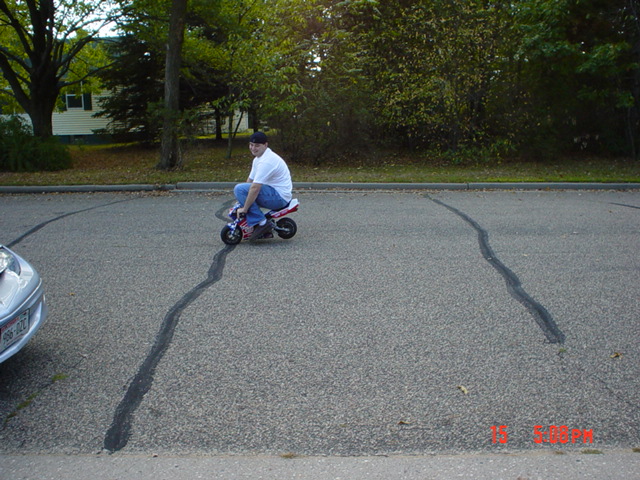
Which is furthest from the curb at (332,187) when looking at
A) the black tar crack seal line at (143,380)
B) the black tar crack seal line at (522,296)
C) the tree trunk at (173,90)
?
the black tar crack seal line at (143,380)

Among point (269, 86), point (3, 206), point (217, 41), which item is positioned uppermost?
point (217, 41)

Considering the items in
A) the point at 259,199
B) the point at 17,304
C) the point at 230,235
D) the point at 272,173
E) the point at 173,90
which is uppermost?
the point at 173,90

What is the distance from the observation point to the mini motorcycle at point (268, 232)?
8.02 m

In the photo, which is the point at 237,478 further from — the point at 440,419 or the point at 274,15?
the point at 274,15

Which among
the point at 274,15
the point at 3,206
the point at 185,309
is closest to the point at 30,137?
the point at 3,206

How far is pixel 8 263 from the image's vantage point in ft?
14.3

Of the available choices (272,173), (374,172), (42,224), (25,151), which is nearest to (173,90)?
(25,151)

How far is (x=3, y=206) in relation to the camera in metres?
11.7

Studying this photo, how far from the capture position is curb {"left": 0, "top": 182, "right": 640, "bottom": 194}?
13.7m

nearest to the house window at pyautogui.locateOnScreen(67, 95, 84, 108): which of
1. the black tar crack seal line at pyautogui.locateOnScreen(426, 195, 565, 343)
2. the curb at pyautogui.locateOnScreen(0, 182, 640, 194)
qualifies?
the curb at pyautogui.locateOnScreen(0, 182, 640, 194)

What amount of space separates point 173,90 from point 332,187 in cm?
541

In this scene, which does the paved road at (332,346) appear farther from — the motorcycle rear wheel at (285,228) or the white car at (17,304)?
the white car at (17,304)

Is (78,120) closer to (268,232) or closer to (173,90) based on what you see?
(173,90)

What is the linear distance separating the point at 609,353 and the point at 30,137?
1703 centimetres
